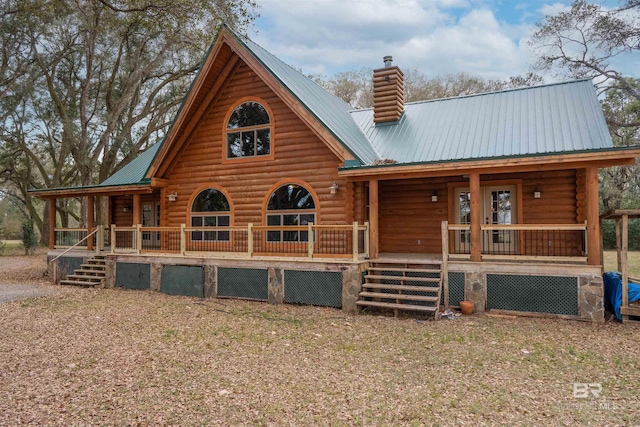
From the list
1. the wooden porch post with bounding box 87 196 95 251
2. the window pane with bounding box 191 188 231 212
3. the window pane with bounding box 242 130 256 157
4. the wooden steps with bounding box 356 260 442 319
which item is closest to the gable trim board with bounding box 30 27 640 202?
the wooden porch post with bounding box 87 196 95 251

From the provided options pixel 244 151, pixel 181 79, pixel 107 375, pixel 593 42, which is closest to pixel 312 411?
pixel 107 375

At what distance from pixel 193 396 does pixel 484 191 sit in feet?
29.7

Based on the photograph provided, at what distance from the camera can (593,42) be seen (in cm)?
2136

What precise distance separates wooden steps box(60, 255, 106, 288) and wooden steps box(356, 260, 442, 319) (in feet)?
27.4

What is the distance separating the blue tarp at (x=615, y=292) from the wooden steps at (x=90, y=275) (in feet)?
42.7

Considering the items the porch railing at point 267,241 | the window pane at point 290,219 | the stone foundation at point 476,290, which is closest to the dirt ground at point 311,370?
the stone foundation at point 476,290

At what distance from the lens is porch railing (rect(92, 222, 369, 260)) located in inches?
396

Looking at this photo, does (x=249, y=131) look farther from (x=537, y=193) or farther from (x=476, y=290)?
(x=537, y=193)

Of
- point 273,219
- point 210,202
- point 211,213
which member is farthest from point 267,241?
point 210,202

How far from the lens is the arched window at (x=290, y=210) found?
36.8 ft

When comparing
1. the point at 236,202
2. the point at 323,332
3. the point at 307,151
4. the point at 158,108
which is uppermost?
the point at 158,108

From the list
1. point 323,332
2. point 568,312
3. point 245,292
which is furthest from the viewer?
point 245,292

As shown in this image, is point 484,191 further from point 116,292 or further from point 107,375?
point 116,292

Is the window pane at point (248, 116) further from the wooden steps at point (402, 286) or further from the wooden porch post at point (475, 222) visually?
the wooden porch post at point (475, 222)
